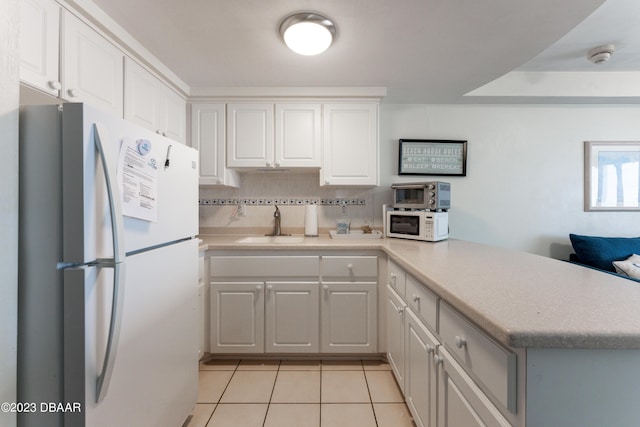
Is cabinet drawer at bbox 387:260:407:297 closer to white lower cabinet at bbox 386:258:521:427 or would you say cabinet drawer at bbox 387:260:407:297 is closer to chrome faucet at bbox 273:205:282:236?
white lower cabinet at bbox 386:258:521:427

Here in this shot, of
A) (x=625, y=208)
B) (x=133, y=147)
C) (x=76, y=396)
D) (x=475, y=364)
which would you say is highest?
(x=133, y=147)

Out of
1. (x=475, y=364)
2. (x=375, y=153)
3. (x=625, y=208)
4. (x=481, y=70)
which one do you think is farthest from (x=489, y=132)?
(x=475, y=364)

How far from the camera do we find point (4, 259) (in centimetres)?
75

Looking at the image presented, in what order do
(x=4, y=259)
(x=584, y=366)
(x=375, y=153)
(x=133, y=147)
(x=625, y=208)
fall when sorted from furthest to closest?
(x=625, y=208) < (x=375, y=153) < (x=133, y=147) < (x=4, y=259) < (x=584, y=366)

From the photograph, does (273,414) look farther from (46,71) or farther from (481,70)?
(481,70)

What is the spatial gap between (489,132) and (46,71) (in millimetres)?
3227

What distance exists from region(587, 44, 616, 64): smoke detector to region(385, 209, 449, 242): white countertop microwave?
Answer: 5.33 ft

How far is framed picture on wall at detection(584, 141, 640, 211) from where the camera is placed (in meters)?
2.59

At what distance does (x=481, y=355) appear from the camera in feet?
2.52

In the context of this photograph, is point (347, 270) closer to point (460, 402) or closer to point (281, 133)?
point (460, 402)

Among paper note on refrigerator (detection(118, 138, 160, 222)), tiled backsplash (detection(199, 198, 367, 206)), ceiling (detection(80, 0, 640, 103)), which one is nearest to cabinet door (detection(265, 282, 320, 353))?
tiled backsplash (detection(199, 198, 367, 206))

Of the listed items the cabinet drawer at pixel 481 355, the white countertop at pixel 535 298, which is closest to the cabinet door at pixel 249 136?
the white countertop at pixel 535 298

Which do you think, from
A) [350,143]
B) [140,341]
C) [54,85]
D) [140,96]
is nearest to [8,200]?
[140,341]

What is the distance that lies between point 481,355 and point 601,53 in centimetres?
261
